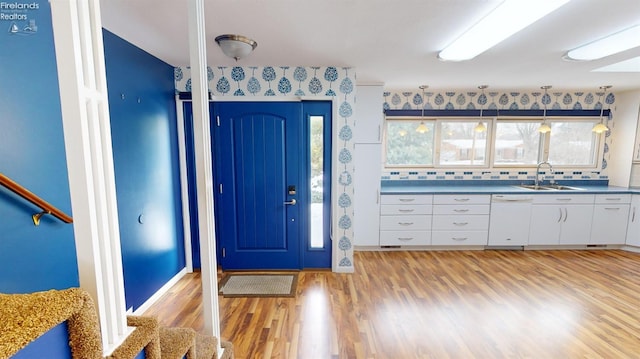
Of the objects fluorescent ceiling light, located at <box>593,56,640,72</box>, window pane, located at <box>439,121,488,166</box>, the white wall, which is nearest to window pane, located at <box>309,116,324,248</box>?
window pane, located at <box>439,121,488,166</box>

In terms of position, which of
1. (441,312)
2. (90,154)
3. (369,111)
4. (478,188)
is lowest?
(441,312)

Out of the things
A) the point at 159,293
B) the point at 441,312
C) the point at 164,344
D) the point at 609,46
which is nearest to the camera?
the point at 164,344

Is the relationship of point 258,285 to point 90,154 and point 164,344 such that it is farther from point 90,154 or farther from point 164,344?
point 90,154

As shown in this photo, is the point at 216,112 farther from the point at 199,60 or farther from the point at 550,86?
the point at 550,86

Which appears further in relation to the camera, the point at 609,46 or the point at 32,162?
the point at 609,46

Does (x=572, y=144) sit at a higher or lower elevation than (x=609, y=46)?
lower

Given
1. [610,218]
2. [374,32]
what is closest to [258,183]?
[374,32]

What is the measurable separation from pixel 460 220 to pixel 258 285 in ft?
9.26

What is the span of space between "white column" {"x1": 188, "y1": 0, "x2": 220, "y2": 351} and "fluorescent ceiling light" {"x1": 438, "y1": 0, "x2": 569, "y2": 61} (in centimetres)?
175

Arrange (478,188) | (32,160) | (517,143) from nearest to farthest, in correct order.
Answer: (32,160) < (478,188) < (517,143)

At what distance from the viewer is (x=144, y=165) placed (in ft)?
8.24

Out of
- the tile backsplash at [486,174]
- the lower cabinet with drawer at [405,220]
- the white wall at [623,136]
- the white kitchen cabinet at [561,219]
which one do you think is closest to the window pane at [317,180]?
the lower cabinet with drawer at [405,220]

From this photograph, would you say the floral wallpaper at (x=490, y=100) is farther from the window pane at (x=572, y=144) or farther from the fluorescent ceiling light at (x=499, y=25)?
the fluorescent ceiling light at (x=499, y=25)

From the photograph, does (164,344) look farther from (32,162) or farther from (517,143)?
(517,143)
